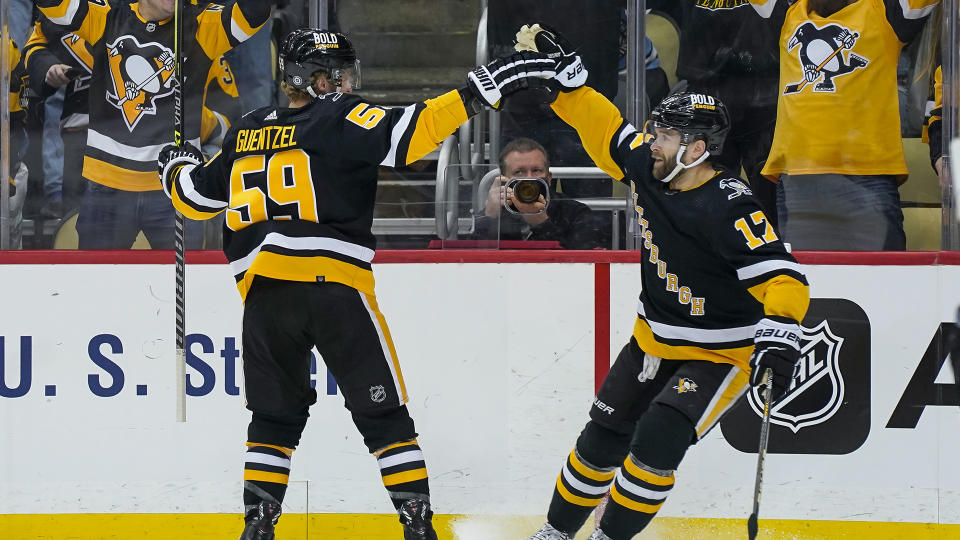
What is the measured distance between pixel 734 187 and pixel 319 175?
A: 3.55ft

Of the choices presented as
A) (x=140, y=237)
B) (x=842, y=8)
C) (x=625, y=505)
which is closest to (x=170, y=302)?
(x=140, y=237)

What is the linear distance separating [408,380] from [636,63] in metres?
1.24

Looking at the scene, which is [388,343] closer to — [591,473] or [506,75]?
[591,473]

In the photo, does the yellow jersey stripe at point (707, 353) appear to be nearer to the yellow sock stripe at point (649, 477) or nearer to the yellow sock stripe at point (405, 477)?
the yellow sock stripe at point (649, 477)

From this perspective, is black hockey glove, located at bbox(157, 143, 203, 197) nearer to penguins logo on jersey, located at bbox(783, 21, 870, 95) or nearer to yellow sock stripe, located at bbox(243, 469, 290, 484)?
yellow sock stripe, located at bbox(243, 469, 290, 484)

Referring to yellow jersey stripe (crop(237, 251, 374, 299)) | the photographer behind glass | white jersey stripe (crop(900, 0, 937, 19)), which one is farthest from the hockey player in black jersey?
white jersey stripe (crop(900, 0, 937, 19))

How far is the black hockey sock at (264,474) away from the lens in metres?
3.13

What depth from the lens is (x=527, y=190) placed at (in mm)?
3789

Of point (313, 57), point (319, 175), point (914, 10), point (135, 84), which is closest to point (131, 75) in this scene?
point (135, 84)

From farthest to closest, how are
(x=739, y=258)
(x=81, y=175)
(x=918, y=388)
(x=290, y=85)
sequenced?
(x=81, y=175) → (x=918, y=388) → (x=290, y=85) → (x=739, y=258)

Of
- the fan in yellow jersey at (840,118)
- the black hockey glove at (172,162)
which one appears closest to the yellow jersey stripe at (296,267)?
→ the black hockey glove at (172,162)

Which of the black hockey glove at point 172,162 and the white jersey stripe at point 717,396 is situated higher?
the black hockey glove at point 172,162

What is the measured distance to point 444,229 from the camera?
3.73m

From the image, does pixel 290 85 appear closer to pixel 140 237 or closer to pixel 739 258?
pixel 140 237
